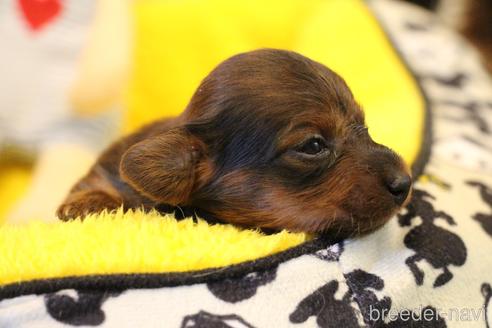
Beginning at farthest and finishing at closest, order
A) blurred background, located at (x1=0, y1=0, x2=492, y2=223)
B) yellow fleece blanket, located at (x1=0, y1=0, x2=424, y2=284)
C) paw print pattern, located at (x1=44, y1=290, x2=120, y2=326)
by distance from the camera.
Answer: blurred background, located at (x1=0, y1=0, x2=492, y2=223) → yellow fleece blanket, located at (x1=0, y1=0, x2=424, y2=284) → paw print pattern, located at (x1=44, y1=290, x2=120, y2=326)

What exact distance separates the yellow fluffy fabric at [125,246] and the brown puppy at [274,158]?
0.07 metres

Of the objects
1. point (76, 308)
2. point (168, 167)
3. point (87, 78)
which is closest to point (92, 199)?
point (168, 167)

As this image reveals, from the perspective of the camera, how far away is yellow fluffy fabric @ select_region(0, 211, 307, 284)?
4.12ft

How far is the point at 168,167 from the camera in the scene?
1397mm

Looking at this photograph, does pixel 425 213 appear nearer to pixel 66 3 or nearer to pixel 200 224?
pixel 200 224

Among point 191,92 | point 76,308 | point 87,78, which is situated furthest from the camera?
point 87,78

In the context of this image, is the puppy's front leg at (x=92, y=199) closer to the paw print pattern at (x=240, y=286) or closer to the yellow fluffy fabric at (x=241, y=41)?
the paw print pattern at (x=240, y=286)

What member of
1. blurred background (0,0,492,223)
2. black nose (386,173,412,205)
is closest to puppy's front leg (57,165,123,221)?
blurred background (0,0,492,223)

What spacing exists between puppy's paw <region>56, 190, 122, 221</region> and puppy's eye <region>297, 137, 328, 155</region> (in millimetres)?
502

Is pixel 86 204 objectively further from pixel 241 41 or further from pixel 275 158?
pixel 241 41

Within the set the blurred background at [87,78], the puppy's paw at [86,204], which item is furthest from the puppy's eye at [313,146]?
the blurred background at [87,78]

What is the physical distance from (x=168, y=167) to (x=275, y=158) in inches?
9.1

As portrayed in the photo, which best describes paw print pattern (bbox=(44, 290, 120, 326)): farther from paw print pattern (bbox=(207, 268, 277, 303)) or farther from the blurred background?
the blurred background

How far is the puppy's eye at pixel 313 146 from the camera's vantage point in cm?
140
